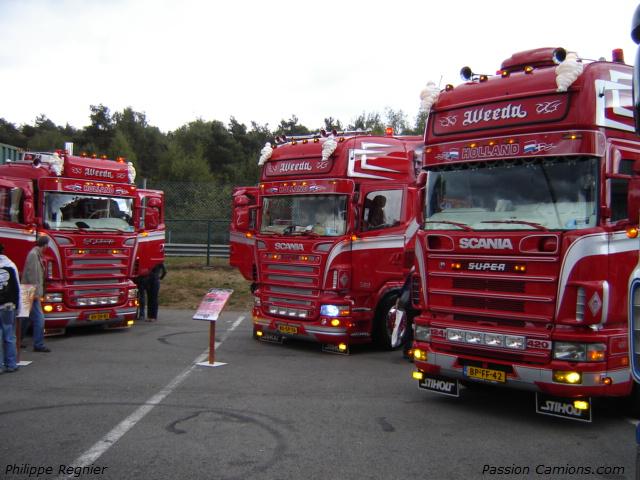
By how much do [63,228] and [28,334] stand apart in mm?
2439

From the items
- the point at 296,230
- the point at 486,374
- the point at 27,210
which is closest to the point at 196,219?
the point at 27,210

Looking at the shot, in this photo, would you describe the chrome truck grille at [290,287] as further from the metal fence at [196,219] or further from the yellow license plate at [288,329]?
the metal fence at [196,219]

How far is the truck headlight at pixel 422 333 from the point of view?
24.5 ft

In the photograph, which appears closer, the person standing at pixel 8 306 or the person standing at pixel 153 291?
the person standing at pixel 8 306

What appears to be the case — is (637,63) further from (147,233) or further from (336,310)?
(147,233)

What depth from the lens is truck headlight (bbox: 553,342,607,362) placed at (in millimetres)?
6195

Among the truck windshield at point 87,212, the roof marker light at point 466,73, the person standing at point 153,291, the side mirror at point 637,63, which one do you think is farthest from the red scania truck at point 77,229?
the side mirror at point 637,63

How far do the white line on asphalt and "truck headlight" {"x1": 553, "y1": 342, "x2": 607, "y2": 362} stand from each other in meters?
4.41

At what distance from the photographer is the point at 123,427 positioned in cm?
647

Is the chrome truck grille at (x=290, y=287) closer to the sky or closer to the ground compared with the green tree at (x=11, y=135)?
closer to the ground

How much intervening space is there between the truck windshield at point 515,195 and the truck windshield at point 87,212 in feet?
25.3

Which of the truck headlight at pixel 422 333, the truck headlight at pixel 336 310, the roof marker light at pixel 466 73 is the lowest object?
the truck headlight at pixel 336 310

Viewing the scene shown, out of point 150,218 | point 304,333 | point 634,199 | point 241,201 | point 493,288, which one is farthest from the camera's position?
point 150,218

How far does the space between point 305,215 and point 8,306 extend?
487 centimetres
